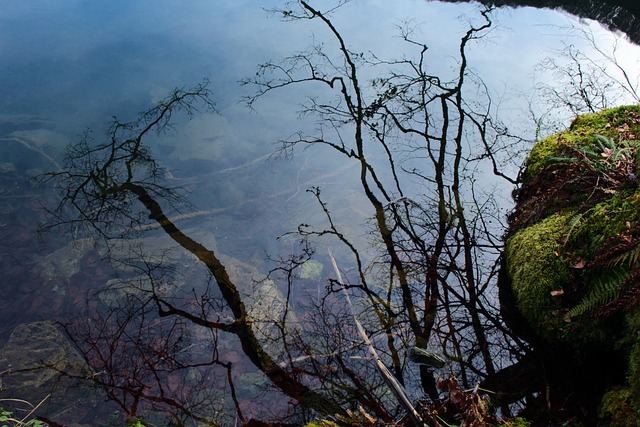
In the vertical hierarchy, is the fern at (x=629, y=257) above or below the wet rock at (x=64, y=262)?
below

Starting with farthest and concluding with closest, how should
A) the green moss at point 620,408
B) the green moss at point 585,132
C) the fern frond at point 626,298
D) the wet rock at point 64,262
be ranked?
the wet rock at point 64,262
the green moss at point 585,132
the fern frond at point 626,298
the green moss at point 620,408

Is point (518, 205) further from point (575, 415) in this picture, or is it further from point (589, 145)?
point (575, 415)

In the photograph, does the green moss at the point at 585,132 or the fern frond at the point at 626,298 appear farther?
the green moss at the point at 585,132

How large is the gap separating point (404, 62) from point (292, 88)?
1.51m

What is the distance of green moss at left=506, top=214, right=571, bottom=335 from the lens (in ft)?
9.05

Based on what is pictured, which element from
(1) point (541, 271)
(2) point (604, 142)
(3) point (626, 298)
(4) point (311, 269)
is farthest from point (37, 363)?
(2) point (604, 142)

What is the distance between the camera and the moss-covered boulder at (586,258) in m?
2.47

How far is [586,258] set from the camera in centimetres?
267

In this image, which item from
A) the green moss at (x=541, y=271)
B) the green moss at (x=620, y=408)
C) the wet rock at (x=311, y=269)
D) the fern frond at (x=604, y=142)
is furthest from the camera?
the wet rock at (x=311, y=269)

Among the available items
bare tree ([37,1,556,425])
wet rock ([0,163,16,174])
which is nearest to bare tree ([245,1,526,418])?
bare tree ([37,1,556,425])

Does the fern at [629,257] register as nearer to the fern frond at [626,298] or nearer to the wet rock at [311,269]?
the fern frond at [626,298]

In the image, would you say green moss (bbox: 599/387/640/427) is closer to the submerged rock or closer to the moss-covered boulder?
the moss-covered boulder

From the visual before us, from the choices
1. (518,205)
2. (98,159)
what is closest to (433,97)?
(518,205)

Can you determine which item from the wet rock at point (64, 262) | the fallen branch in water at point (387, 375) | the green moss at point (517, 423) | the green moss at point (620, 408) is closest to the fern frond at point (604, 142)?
the green moss at point (620, 408)
